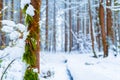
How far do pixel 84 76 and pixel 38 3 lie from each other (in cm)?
665

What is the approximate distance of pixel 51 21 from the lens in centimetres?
5553

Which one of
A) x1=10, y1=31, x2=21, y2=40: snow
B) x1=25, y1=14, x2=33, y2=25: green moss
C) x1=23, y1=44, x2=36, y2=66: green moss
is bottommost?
x1=23, y1=44, x2=36, y2=66: green moss

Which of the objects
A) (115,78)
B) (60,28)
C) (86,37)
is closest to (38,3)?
(115,78)

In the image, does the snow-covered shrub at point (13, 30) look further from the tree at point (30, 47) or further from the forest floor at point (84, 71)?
the forest floor at point (84, 71)

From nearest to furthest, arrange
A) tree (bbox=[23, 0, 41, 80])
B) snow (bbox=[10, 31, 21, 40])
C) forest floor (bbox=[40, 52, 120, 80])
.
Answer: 1. snow (bbox=[10, 31, 21, 40])
2. tree (bbox=[23, 0, 41, 80])
3. forest floor (bbox=[40, 52, 120, 80])

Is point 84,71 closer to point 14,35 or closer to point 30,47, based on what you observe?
point 30,47

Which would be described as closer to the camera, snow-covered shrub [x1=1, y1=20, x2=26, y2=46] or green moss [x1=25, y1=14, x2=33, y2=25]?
snow-covered shrub [x1=1, y1=20, x2=26, y2=46]

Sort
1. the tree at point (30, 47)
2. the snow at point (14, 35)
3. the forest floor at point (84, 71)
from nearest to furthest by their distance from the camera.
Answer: the snow at point (14, 35) → the tree at point (30, 47) → the forest floor at point (84, 71)

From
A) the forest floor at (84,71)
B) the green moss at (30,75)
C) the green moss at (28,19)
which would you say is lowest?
the forest floor at (84,71)

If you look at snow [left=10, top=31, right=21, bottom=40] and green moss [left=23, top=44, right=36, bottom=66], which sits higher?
snow [left=10, top=31, right=21, bottom=40]

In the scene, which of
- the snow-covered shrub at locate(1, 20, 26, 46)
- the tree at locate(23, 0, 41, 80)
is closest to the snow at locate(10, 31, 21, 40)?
the snow-covered shrub at locate(1, 20, 26, 46)

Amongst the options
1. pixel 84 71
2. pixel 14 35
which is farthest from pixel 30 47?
pixel 84 71

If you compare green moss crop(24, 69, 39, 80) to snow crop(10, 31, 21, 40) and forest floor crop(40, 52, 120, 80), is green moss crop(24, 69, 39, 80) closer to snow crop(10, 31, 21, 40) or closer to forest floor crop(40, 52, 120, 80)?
snow crop(10, 31, 21, 40)

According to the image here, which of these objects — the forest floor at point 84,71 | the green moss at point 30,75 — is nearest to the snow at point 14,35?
the green moss at point 30,75
